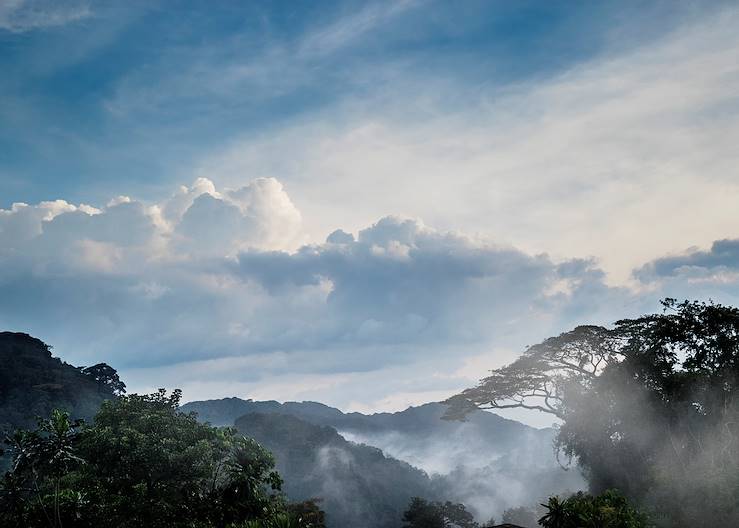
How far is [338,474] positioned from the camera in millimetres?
149250

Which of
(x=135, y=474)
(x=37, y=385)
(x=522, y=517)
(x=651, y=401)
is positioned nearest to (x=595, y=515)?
(x=651, y=401)

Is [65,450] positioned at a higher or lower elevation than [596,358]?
lower

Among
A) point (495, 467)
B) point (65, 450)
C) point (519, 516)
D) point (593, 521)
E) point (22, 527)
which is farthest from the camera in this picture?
point (495, 467)

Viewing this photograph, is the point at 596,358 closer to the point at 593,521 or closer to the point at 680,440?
the point at 680,440

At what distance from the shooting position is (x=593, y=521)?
34.2 metres

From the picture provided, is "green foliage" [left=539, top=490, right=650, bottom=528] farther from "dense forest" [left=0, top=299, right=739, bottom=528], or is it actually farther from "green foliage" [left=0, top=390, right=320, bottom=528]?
"green foliage" [left=0, top=390, right=320, bottom=528]

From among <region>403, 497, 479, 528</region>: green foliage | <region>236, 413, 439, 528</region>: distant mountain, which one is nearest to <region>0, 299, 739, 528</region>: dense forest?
<region>403, 497, 479, 528</region>: green foliage

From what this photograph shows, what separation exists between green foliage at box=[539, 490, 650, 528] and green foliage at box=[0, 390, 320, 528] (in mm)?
16485

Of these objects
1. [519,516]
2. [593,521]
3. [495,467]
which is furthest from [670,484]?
[495,467]

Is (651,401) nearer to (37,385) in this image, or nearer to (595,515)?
(595,515)

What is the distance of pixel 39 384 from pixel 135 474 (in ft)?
285

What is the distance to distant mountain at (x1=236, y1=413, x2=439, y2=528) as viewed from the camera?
139 m

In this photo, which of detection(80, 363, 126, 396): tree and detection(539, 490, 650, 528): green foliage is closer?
detection(539, 490, 650, 528): green foliage

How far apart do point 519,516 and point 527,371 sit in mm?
26896
